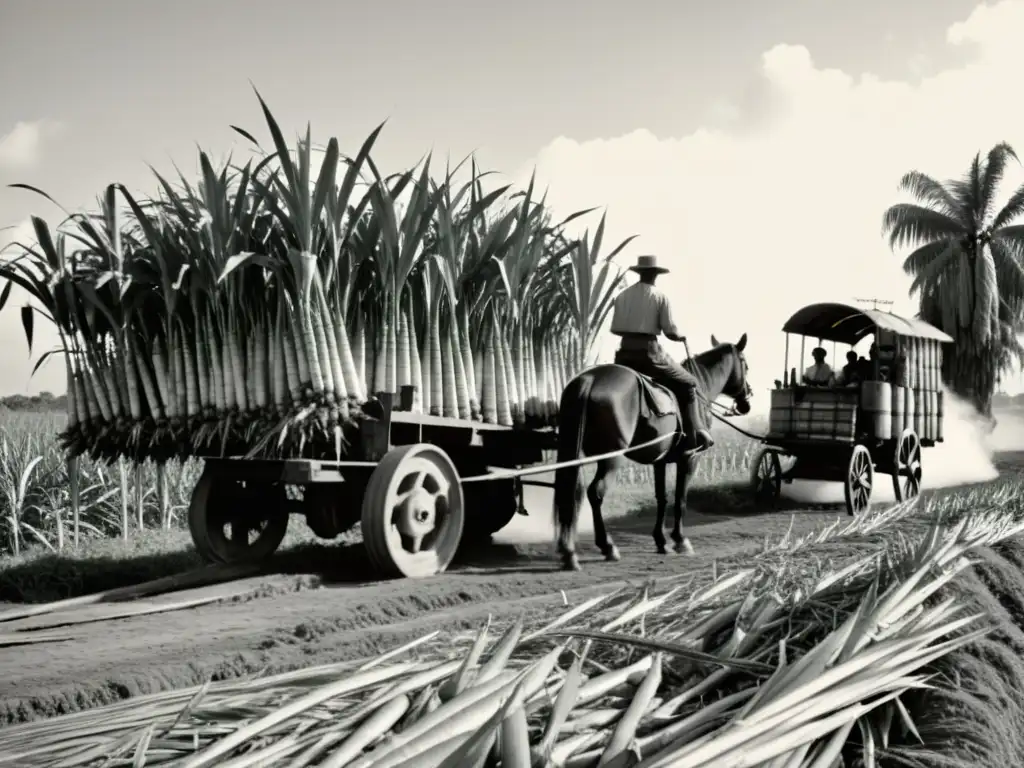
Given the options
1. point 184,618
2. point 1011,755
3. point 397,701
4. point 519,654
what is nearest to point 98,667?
point 184,618

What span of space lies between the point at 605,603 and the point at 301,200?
13.7 feet

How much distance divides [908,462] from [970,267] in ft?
54.7

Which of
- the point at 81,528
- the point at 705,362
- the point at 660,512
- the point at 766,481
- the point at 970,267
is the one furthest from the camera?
the point at 970,267

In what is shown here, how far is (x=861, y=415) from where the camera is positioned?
11.8 meters

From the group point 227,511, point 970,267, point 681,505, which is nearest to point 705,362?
point 681,505

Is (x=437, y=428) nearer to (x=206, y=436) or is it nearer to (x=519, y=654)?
(x=206, y=436)

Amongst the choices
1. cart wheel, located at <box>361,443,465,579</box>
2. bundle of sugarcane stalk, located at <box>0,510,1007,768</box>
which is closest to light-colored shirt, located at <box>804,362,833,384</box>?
cart wheel, located at <box>361,443,465,579</box>

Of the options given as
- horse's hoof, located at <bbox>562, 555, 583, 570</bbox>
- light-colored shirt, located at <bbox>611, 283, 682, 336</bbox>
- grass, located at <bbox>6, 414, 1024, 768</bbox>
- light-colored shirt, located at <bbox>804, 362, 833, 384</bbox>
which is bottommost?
horse's hoof, located at <bbox>562, 555, 583, 570</bbox>

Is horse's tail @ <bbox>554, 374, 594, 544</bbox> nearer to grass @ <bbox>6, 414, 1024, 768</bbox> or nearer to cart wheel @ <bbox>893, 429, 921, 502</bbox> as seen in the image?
grass @ <bbox>6, 414, 1024, 768</bbox>

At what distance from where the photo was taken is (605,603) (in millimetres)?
2691

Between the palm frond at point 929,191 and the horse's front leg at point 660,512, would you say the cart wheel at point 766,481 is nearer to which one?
the horse's front leg at point 660,512

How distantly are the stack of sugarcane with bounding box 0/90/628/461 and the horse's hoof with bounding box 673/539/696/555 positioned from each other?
2273 mm

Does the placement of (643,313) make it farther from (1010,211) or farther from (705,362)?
(1010,211)

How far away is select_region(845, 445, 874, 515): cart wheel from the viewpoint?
1125 cm
